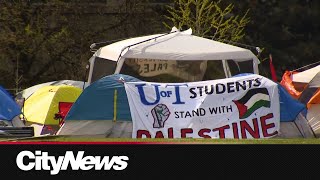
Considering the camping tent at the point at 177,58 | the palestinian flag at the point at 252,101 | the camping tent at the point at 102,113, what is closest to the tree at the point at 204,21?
the camping tent at the point at 177,58

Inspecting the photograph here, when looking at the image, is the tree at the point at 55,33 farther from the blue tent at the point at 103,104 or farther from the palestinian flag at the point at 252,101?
the palestinian flag at the point at 252,101

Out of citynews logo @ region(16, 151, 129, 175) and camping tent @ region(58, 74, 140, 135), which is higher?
citynews logo @ region(16, 151, 129, 175)

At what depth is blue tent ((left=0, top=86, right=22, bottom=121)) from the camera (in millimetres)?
14805

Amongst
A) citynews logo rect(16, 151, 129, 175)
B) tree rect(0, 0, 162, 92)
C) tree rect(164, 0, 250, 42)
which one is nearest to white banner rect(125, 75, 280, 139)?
citynews logo rect(16, 151, 129, 175)

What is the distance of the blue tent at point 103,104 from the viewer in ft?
→ 45.7

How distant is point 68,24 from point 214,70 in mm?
9511

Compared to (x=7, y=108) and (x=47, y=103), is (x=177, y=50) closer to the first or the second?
(x=47, y=103)

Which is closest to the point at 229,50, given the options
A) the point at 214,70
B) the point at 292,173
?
the point at 214,70

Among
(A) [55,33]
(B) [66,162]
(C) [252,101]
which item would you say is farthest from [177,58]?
(A) [55,33]

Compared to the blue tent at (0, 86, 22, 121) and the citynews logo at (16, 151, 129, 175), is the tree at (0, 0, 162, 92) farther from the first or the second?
the citynews logo at (16, 151, 129, 175)

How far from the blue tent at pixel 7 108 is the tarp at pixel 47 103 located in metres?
0.97

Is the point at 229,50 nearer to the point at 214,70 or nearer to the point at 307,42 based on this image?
the point at 214,70

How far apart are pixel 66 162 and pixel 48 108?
369 inches

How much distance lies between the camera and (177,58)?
52.9 feet
